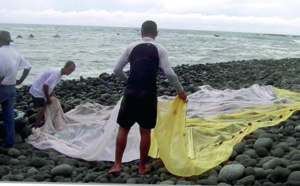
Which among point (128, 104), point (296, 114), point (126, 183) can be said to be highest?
point (128, 104)

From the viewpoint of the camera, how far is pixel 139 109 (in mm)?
3482

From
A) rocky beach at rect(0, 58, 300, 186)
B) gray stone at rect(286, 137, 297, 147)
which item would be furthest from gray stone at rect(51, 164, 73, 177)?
gray stone at rect(286, 137, 297, 147)

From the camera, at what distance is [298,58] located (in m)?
12.1

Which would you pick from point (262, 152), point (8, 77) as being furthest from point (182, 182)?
point (8, 77)

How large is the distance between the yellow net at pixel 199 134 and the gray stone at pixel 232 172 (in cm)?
15

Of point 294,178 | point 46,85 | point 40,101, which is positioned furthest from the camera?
point 40,101

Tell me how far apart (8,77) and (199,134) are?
6.94 feet

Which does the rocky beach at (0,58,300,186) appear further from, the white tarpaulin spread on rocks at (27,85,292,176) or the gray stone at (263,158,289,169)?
the white tarpaulin spread on rocks at (27,85,292,176)

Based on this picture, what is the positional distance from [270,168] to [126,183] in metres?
1.27

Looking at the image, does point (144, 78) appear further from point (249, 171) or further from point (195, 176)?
point (249, 171)

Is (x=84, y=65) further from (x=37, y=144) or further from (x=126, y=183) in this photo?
(x=126, y=183)

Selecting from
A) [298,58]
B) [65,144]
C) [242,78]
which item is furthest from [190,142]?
[298,58]

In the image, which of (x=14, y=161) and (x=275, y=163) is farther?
(x=14, y=161)

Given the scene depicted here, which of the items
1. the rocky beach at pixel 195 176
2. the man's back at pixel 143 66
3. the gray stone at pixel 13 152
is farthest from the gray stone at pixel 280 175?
the gray stone at pixel 13 152
